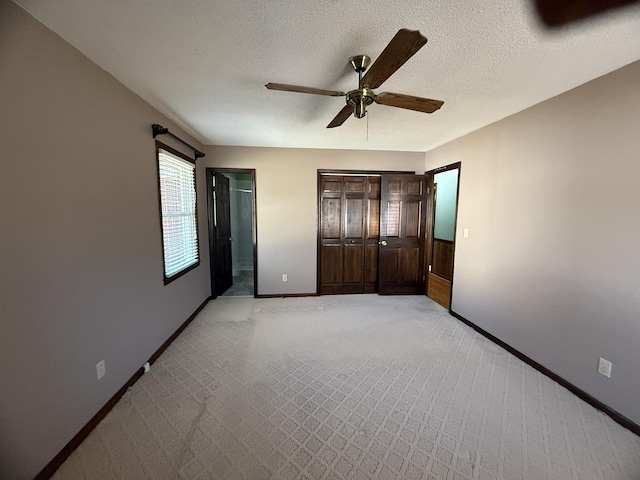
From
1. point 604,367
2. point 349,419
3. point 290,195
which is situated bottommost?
point 349,419

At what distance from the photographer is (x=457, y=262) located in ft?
11.4

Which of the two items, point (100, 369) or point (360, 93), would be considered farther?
point (100, 369)

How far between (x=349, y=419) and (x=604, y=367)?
187 centimetres

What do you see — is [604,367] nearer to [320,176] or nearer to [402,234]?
[402,234]

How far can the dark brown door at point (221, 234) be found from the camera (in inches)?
160

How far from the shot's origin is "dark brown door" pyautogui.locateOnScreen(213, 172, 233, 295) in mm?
4074

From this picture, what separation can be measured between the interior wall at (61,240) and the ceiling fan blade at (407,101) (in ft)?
6.18

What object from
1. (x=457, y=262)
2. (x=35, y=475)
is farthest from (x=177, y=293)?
(x=457, y=262)

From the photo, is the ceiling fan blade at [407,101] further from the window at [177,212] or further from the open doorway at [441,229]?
the open doorway at [441,229]

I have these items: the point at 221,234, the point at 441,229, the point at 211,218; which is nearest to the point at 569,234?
the point at 441,229

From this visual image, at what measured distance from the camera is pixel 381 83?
5.02ft

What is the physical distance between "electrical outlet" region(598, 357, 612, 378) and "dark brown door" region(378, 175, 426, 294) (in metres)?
2.49

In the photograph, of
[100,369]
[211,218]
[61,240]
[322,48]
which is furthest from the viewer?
[211,218]

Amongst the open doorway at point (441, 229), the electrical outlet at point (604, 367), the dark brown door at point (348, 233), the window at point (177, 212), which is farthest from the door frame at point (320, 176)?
the electrical outlet at point (604, 367)
